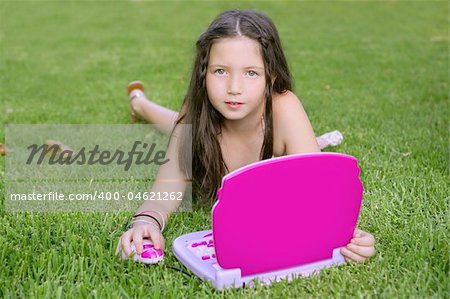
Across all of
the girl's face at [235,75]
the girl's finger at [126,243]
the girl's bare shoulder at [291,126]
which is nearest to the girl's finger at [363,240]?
the girl's bare shoulder at [291,126]

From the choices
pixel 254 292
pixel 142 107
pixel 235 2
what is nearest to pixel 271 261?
pixel 254 292

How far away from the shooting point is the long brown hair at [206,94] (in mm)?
2072

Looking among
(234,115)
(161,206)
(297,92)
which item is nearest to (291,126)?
(234,115)

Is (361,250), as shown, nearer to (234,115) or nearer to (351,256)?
(351,256)

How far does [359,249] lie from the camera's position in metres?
1.79

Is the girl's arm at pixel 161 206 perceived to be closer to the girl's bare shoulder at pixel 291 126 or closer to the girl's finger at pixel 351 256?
the girl's bare shoulder at pixel 291 126

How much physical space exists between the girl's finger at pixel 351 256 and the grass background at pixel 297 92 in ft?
0.10

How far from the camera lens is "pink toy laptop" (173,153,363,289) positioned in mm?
1564

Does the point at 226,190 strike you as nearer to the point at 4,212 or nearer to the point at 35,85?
the point at 4,212

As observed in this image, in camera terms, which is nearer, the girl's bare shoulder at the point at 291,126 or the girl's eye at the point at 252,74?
the girl's eye at the point at 252,74

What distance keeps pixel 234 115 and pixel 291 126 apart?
0.26 meters

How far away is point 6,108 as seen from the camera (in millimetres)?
3869

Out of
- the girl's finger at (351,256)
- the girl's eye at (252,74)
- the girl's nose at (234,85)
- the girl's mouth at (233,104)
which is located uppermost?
the girl's eye at (252,74)

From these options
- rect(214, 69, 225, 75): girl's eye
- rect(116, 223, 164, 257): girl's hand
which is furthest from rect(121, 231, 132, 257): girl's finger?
rect(214, 69, 225, 75): girl's eye
